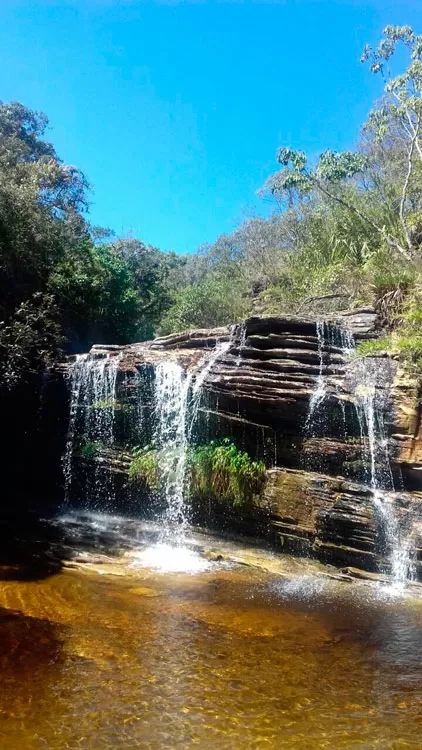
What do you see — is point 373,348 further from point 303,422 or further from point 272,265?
point 272,265

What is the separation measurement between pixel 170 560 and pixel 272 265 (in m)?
16.4

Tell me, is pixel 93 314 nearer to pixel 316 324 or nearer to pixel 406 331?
pixel 316 324

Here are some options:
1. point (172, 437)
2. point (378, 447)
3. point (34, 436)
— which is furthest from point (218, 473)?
point (34, 436)

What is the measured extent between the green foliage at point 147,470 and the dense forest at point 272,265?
3.77m

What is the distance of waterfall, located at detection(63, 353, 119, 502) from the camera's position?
43.5 feet

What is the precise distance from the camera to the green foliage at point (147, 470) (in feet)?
39.4

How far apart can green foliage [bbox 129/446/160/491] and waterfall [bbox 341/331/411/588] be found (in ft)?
15.8

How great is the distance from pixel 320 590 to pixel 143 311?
20404 millimetres

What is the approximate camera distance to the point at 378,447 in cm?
995

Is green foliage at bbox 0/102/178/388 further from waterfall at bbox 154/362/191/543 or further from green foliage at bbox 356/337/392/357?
green foliage at bbox 356/337/392/357

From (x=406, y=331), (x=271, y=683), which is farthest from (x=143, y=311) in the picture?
(x=271, y=683)

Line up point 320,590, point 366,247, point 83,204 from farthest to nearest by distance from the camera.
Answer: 1. point 83,204
2. point 366,247
3. point 320,590

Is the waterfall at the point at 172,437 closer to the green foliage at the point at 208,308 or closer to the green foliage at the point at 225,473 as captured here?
the green foliage at the point at 225,473

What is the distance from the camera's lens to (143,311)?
2675 cm
